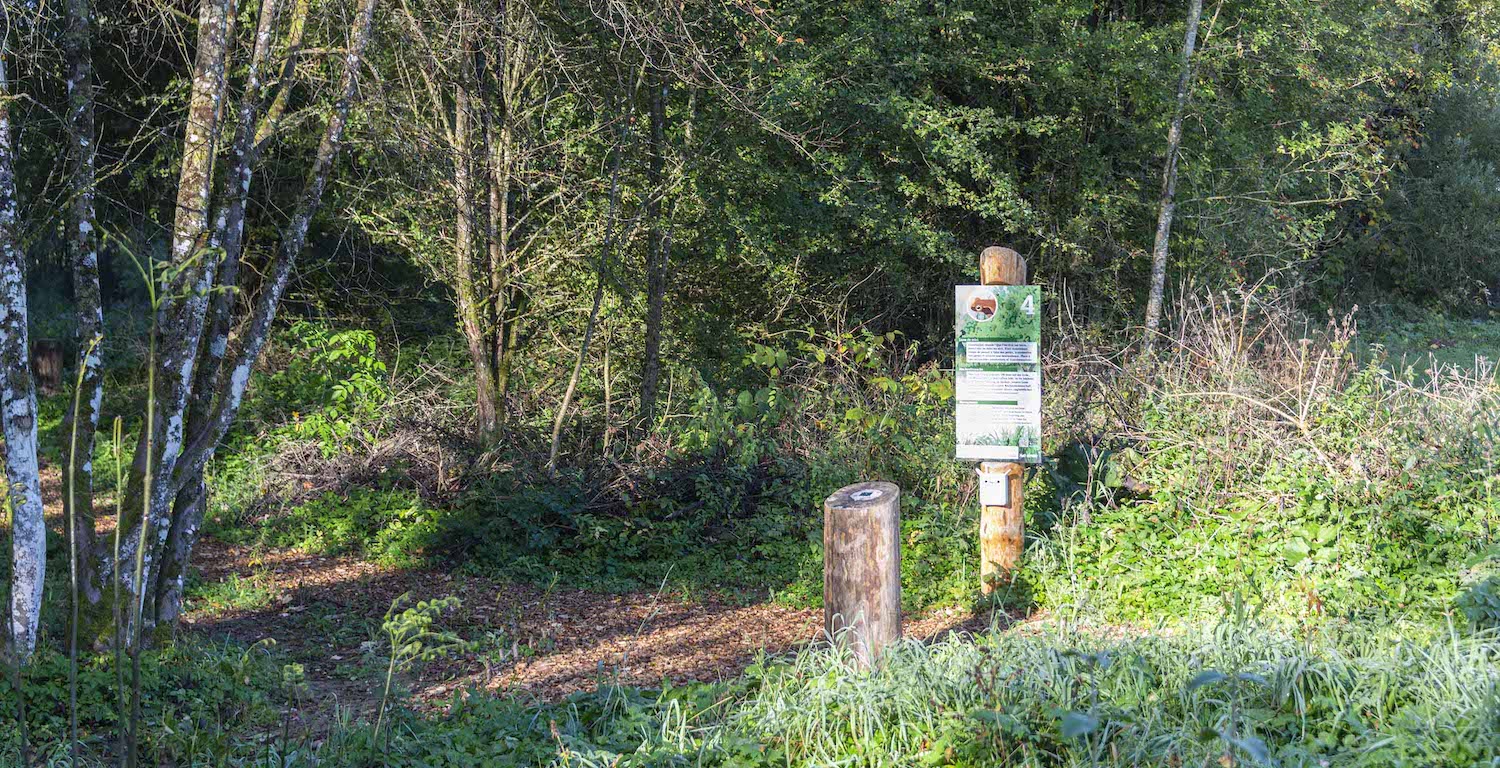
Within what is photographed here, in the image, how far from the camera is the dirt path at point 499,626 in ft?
20.4

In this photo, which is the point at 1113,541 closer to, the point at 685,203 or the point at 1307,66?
the point at 685,203

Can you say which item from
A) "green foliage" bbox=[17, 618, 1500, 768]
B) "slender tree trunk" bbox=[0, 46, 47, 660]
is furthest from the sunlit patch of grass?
"green foliage" bbox=[17, 618, 1500, 768]

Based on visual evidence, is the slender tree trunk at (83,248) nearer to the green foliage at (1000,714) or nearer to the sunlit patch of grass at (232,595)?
the green foliage at (1000,714)

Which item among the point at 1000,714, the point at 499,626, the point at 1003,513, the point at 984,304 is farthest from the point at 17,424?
the point at 1003,513

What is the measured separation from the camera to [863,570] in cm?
530

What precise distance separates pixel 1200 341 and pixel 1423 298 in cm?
2089

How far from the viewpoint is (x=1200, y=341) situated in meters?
8.06

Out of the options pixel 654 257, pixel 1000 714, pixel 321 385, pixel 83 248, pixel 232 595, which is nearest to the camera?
pixel 1000 714

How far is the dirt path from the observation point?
6.23 m

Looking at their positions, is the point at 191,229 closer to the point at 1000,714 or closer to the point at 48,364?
the point at 1000,714

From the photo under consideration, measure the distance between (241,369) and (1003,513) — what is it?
4572 millimetres

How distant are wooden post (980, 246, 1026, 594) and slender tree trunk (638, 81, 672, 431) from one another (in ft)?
12.8


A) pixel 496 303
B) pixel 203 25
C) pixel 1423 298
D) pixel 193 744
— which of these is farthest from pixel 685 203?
pixel 1423 298

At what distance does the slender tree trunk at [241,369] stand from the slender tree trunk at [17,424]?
0.67 metres
